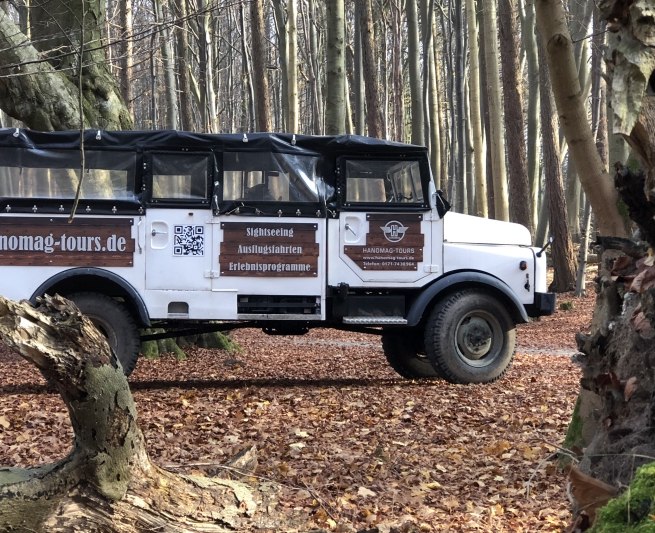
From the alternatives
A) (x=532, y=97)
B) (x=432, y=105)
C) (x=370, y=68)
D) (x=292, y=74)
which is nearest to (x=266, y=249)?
(x=370, y=68)

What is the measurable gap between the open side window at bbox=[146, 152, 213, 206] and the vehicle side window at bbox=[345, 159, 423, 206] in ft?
5.05

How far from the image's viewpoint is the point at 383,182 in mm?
9500

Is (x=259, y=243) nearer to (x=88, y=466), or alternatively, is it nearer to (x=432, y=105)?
(x=88, y=466)

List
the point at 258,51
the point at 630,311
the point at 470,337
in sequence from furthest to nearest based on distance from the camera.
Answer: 1. the point at 258,51
2. the point at 470,337
3. the point at 630,311

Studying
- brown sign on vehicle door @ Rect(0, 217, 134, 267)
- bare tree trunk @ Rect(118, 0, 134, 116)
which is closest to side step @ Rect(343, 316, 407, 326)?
brown sign on vehicle door @ Rect(0, 217, 134, 267)

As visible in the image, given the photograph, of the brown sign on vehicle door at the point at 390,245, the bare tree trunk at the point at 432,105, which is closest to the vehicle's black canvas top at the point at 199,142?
the brown sign on vehicle door at the point at 390,245

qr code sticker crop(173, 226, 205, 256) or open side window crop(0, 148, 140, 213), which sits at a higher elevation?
open side window crop(0, 148, 140, 213)

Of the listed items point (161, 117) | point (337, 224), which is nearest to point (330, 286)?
point (337, 224)

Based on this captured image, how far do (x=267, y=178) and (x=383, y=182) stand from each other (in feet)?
4.17

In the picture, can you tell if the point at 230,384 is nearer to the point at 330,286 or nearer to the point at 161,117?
the point at 330,286

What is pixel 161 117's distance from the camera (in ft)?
165

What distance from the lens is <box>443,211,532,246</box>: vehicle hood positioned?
9.54 meters

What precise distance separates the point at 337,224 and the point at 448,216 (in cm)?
130

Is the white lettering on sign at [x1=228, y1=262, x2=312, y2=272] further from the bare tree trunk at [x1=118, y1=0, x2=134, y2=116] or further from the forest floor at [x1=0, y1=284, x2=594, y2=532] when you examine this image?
the bare tree trunk at [x1=118, y1=0, x2=134, y2=116]
